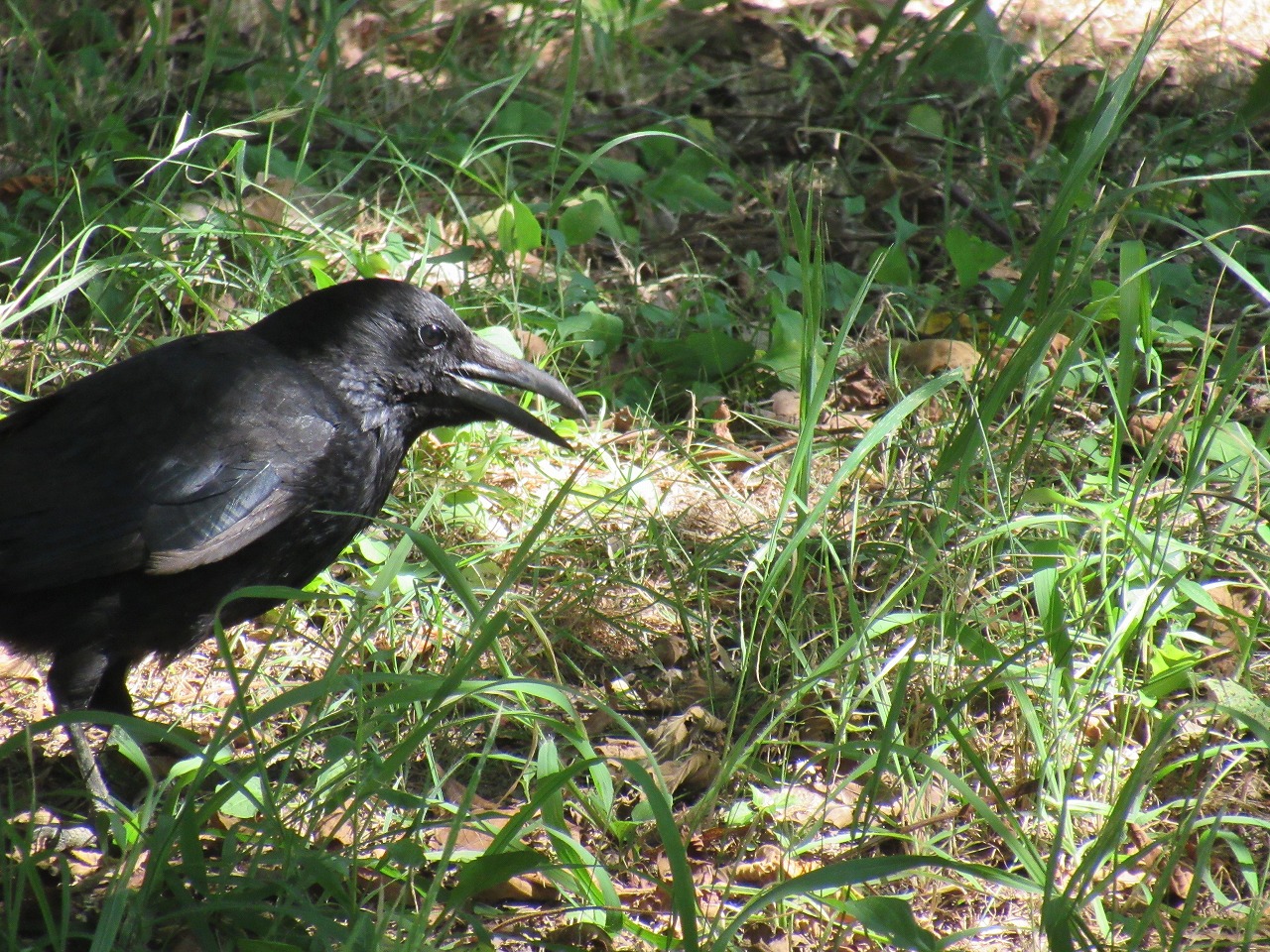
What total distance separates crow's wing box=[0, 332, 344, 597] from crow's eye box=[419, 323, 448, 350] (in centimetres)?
33

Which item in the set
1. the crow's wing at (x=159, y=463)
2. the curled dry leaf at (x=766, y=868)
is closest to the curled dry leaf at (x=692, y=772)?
the curled dry leaf at (x=766, y=868)

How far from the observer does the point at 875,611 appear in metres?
2.77

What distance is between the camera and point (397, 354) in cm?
347

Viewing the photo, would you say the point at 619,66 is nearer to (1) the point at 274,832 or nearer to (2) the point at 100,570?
(2) the point at 100,570

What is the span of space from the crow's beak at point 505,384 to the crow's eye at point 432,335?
88 mm

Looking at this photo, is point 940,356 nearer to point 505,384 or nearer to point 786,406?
point 786,406

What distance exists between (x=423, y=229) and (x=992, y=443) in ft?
7.73

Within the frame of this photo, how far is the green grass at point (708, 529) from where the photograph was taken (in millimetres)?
2383

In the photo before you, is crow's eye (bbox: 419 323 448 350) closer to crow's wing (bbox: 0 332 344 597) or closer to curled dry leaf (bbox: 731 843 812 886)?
crow's wing (bbox: 0 332 344 597)

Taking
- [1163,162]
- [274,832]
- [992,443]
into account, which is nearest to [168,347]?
[274,832]

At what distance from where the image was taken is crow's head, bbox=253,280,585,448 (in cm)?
344

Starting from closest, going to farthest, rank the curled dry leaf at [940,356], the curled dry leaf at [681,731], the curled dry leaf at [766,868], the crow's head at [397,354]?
the curled dry leaf at [766,868] < the curled dry leaf at [681,731] < the crow's head at [397,354] < the curled dry leaf at [940,356]

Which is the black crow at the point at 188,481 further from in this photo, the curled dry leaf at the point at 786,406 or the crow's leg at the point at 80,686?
the curled dry leaf at the point at 786,406

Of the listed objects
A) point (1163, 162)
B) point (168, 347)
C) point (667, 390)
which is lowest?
point (667, 390)
